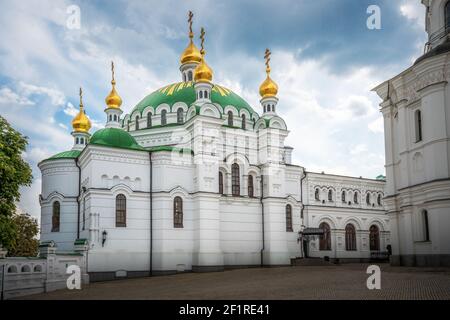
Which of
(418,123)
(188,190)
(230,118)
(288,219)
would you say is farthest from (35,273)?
(230,118)

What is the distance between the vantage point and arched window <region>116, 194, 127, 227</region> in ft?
90.5

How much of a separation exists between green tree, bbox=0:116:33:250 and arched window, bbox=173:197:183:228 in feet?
31.2

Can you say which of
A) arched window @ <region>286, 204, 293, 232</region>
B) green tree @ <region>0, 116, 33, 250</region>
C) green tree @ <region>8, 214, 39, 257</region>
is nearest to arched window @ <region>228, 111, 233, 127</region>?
arched window @ <region>286, 204, 293, 232</region>

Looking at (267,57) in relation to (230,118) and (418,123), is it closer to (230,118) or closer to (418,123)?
(230,118)

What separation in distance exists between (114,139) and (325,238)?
17911mm

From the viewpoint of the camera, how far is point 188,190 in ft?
97.2

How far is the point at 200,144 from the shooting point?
98.2 feet

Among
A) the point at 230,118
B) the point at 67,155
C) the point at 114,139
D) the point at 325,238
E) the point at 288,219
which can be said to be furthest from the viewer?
the point at 325,238

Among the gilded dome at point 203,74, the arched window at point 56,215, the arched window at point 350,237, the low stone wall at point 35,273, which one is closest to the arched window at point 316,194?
the arched window at point 350,237

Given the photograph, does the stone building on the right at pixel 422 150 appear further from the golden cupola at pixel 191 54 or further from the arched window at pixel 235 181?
the golden cupola at pixel 191 54

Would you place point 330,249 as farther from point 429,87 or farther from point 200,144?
point 429,87
